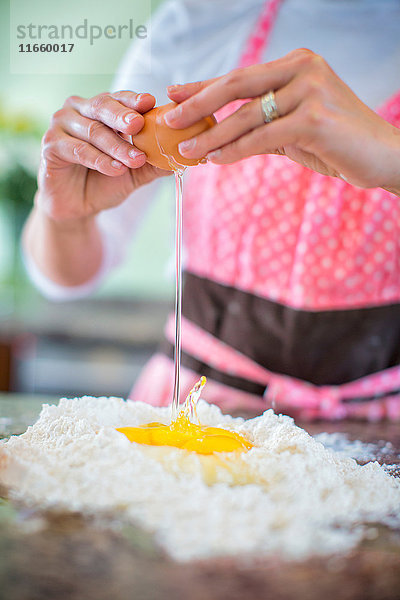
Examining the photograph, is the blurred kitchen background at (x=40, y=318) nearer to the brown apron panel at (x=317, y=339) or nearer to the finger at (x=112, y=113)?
the brown apron panel at (x=317, y=339)

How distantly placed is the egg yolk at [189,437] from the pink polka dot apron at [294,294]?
1.17 feet

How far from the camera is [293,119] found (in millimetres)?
570

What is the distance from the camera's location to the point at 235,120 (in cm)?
58

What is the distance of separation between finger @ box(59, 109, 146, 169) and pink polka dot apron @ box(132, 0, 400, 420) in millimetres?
336

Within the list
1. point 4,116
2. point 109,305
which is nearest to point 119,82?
point 4,116

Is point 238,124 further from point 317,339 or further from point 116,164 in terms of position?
point 317,339

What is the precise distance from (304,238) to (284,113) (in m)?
0.44

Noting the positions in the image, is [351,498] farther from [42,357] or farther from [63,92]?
[63,92]

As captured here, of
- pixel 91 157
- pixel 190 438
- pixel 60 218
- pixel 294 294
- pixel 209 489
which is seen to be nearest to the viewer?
pixel 209 489

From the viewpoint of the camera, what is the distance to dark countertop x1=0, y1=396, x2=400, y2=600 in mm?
344

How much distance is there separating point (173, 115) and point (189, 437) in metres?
0.33

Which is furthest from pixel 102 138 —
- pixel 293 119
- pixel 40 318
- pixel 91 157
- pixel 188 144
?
pixel 40 318

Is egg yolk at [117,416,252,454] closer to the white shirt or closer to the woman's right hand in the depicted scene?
the woman's right hand

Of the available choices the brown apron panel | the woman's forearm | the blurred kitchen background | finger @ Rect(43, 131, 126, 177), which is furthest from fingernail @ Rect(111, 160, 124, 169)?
the blurred kitchen background
